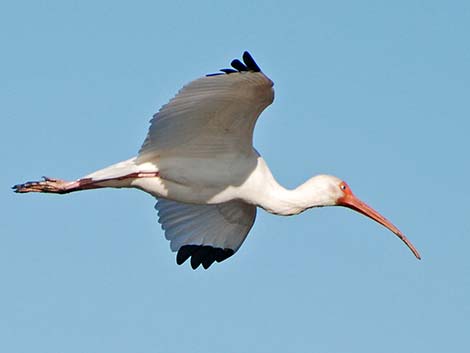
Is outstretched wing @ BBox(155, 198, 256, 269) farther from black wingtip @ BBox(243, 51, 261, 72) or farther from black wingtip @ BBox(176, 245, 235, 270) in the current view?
black wingtip @ BBox(243, 51, 261, 72)

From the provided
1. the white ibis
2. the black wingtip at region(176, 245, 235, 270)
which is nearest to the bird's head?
the white ibis

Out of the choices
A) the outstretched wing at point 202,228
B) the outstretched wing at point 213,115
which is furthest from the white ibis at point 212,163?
the outstretched wing at point 202,228

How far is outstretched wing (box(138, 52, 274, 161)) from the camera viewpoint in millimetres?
23312

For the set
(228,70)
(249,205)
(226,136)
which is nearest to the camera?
(228,70)

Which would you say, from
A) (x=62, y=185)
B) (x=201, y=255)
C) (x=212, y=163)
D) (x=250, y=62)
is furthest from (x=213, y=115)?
(x=201, y=255)

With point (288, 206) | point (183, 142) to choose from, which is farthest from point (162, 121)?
point (288, 206)

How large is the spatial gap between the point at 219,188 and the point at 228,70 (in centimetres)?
259

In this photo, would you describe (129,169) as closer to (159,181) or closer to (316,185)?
(159,181)

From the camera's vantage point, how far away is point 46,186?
25391 millimetres

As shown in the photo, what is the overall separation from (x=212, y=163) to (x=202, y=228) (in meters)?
2.60

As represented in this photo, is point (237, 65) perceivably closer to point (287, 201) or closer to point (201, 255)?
point (287, 201)

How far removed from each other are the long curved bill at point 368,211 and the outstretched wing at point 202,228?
5.80 feet

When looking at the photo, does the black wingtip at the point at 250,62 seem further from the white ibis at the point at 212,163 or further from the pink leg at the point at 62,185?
the pink leg at the point at 62,185

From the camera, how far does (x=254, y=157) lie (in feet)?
81.7
